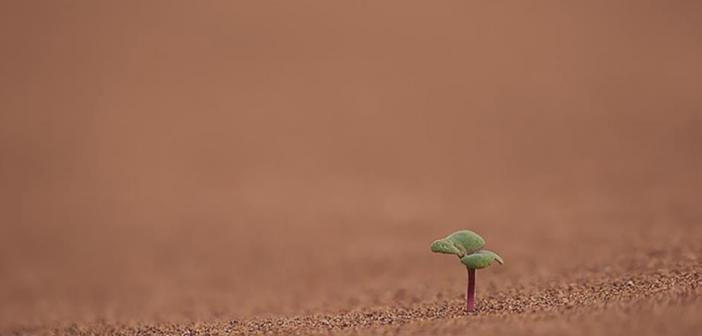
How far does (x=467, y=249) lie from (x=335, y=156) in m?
3.76

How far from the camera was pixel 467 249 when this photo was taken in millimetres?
2328

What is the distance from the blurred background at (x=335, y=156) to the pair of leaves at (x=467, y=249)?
0.67 m

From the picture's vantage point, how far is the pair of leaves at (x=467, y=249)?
7.38ft

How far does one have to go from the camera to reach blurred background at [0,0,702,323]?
389cm

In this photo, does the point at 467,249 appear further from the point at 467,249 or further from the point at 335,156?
the point at 335,156

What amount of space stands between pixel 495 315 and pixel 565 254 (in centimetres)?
127

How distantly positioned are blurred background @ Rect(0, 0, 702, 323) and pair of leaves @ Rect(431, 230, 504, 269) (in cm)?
67

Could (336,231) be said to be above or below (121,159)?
below

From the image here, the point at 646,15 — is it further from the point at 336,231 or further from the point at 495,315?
the point at 495,315

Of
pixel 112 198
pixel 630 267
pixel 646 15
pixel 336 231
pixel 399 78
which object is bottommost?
pixel 630 267

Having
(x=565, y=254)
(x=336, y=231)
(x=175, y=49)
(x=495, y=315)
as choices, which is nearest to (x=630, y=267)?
(x=565, y=254)

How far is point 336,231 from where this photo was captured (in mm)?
4605

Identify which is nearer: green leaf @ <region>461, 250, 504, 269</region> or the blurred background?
green leaf @ <region>461, 250, 504, 269</region>

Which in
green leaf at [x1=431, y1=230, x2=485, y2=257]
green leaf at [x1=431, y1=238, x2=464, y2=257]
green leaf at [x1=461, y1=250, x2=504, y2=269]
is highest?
green leaf at [x1=431, y1=230, x2=485, y2=257]
